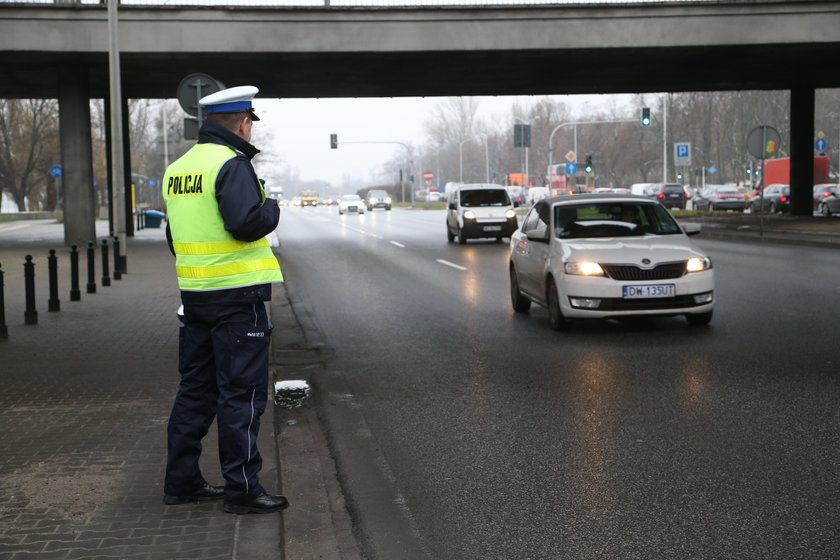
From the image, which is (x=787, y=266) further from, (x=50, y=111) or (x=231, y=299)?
(x=50, y=111)

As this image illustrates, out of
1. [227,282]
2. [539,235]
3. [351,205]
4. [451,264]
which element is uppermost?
[227,282]

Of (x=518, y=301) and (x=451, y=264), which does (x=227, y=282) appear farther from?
(x=451, y=264)

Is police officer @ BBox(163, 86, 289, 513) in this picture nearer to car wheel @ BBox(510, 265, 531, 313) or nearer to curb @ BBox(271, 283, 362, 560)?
curb @ BBox(271, 283, 362, 560)

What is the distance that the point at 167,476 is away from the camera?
518cm

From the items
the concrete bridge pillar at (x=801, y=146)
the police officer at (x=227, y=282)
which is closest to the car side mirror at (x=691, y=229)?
the police officer at (x=227, y=282)

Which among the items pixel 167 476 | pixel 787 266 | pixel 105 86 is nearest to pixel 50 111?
pixel 105 86

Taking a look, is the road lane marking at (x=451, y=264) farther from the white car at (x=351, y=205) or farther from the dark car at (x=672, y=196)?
the white car at (x=351, y=205)

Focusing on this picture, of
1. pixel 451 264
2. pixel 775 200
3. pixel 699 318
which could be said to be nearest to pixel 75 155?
pixel 451 264

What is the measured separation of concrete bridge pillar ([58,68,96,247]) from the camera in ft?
94.8

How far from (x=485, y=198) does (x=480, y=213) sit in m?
0.98

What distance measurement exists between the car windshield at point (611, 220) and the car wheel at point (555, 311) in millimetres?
700

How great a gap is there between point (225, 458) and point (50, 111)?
73898 mm

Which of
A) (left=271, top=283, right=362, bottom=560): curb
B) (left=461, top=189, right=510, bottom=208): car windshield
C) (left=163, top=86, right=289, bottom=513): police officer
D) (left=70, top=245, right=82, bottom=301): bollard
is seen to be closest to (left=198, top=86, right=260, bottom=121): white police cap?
(left=163, top=86, right=289, bottom=513): police officer

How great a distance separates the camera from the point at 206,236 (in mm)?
5004
